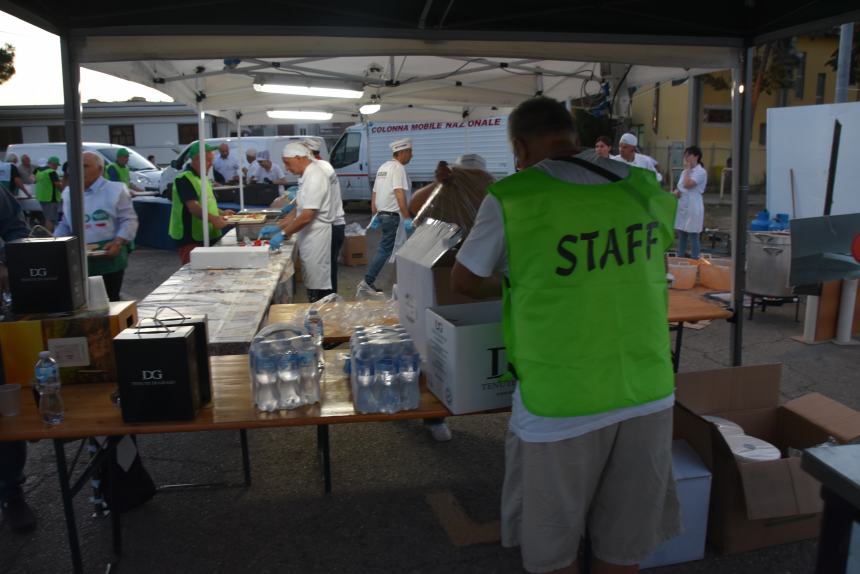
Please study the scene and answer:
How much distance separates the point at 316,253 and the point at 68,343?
3235mm

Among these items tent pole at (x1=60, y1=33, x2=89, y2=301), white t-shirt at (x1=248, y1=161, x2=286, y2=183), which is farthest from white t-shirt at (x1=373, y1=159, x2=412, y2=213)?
white t-shirt at (x1=248, y1=161, x2=286, y2=183)

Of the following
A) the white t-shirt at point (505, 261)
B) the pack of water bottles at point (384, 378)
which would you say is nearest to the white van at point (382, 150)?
the pack of water bottles at point (384, 378)

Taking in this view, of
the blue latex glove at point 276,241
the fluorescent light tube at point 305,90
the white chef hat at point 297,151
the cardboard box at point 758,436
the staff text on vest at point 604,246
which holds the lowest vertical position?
the cardboard box at point 758,436

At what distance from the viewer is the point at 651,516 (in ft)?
6.45

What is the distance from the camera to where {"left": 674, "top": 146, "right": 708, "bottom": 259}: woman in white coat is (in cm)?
827

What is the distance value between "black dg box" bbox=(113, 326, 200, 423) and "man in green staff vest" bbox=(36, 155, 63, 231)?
12235 millimetres

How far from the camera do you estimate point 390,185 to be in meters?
7.88

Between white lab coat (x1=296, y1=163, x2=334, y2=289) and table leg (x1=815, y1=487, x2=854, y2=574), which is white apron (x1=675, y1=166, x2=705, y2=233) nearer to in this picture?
white lab coat (x1=296, y1=163, x2=334, y2=289)

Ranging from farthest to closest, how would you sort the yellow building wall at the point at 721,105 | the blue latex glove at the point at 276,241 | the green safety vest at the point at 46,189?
the yellow building wall at the point at 721,105, the green safety vest at the point at 46,189, the blue latex glove at the point at 276,241

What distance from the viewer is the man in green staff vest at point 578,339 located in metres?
1.77

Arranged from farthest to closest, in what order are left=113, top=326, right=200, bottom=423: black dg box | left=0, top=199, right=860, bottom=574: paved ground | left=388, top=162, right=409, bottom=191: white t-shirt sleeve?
left=388, top=162, right=409, bottom=191: white t-shirt sleeve, left=0, top=199, right=860, bottom=574: paved ground, left=113, top=326, right=200, bottom=423: black dg box

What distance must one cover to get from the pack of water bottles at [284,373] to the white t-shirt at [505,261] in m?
0.82

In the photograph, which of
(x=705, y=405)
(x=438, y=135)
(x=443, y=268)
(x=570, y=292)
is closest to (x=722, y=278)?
(x=705, y=405)

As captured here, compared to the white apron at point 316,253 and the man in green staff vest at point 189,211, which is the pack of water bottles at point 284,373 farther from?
the man in green staff vest at point 189,211
